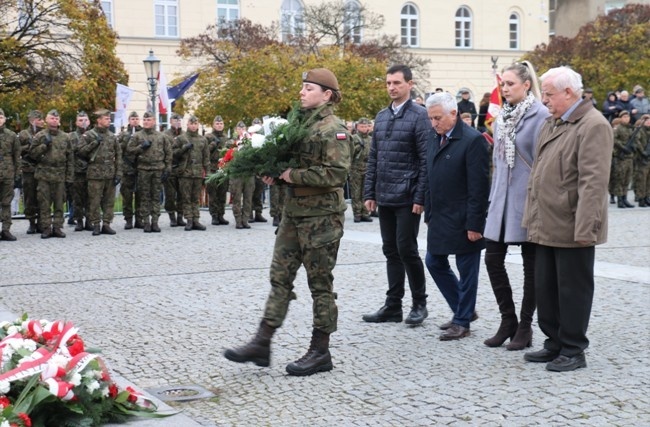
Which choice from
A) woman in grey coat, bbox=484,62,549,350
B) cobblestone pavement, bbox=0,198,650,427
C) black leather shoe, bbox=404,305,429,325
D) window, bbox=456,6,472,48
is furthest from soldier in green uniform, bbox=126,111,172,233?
window, bbox=456,6,472,48

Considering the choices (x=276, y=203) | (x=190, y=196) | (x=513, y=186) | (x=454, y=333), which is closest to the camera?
(x=513, y=186)

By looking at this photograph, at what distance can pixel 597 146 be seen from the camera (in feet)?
20.9

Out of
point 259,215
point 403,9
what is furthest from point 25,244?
point 403,9

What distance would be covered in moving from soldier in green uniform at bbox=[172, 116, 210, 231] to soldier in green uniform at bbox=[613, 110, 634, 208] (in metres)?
9.70

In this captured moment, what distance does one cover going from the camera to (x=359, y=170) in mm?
20109

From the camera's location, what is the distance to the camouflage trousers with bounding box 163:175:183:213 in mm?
18703

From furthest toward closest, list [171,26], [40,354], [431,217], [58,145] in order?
1. [171,26]
2. [58,145]
3. [431,217]
4. [40,354]

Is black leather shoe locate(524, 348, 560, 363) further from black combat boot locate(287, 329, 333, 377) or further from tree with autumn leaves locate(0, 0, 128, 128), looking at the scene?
tree with autumn leaves locate(0, 0, 128, 128)

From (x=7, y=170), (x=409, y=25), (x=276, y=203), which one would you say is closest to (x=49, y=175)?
(x=7, y=170)

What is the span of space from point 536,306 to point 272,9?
46.9 meters

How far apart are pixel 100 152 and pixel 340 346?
10.5 metres

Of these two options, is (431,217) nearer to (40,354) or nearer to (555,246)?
(555,246)

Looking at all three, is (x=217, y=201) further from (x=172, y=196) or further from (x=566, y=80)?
(x=566, y=80)

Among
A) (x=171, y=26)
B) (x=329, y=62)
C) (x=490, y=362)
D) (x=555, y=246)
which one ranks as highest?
(x=171, y=26)
